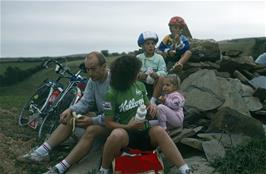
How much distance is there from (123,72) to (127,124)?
64 cm

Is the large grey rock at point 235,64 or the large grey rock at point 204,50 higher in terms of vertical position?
the large grey rock at point 204,50

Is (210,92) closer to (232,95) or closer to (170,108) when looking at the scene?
(232,95)

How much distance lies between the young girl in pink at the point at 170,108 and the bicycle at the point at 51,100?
153 centimetres

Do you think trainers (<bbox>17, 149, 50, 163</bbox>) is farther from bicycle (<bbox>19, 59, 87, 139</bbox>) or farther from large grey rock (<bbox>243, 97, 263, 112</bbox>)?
large grey rock (<bbox>243, 97, 263, 112</bbox>)

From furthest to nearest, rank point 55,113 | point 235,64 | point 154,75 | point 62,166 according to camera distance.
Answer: point 235,64 → point 55,113 → point 154,75 → point 62,166

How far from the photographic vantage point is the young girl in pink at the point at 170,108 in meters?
6.79

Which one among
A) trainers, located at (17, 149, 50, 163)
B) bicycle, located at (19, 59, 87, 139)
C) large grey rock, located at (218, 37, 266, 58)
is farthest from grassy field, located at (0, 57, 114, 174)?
large grey rock, located at (218, 37, 266, 58)

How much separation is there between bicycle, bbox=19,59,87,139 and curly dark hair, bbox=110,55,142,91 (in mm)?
1844

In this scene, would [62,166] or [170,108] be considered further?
[170,108]

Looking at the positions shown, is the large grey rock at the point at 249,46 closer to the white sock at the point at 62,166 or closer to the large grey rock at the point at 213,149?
the large grey rock at the point at 213,149

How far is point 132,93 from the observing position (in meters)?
6.20

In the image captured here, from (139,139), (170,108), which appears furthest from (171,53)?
(139,139)

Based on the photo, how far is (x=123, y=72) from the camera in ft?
20.0

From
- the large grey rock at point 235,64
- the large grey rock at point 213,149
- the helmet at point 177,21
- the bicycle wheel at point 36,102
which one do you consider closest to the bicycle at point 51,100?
the bicycle wheel at point 36,102
